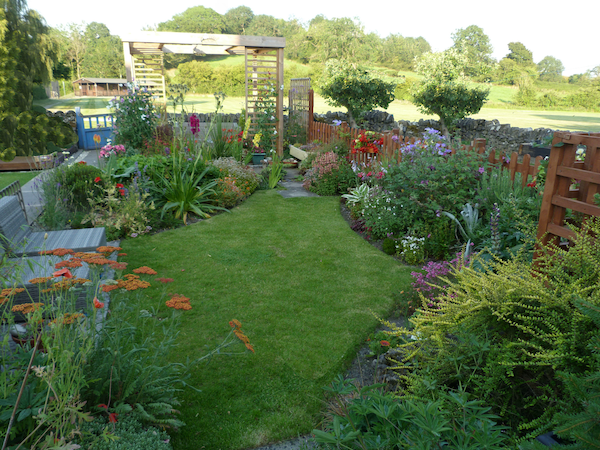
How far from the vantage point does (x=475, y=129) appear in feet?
50.0

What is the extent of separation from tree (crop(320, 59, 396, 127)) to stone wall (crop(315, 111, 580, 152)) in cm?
94

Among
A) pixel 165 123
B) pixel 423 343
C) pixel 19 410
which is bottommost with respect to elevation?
pixel 423 343

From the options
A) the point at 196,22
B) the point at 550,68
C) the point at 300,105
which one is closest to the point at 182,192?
the point at 300,105

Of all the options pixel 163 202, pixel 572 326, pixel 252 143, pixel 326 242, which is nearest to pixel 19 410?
pixel 572 326

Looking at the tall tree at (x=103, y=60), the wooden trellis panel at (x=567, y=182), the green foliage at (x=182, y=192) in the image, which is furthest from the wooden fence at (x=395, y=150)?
the tall tree at (x=103, y=60)

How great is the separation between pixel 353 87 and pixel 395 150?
26.9 feet

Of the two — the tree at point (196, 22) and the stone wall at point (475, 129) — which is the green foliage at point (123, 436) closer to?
the stone wall at point (475, 129)

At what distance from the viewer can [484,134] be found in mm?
14766

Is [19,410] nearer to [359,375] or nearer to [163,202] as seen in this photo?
[359,375]

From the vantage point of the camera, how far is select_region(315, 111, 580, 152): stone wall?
13172 millimetres

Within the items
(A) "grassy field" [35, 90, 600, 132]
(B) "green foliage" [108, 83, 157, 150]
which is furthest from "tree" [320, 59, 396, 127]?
(B) "green foliage" [108, 83, 157, 150]

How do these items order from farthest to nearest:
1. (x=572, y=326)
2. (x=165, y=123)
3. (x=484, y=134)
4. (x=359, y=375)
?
(x=484, y=134)
(x=165, y=123)
(x=359, y=375)
(x=572, y=326)

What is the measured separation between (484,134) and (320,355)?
1449cm

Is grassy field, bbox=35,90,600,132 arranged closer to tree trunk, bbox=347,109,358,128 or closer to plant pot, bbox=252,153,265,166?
tree trunk, bbox=347,109,358,128
